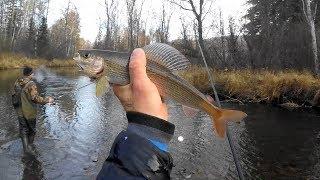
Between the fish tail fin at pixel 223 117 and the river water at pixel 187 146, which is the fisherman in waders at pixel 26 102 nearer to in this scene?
the river water at pixel 187 146

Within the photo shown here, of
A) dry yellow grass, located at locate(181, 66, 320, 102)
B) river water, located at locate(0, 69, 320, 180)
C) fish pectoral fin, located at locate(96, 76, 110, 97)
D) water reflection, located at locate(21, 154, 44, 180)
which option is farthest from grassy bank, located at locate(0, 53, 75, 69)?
fish pectoral fin, located at locate(96, 76, 110, 97)

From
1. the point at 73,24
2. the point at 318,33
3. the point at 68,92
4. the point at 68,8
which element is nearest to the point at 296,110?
the point at 318,33

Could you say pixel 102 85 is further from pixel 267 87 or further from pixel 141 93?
pixel 267 87

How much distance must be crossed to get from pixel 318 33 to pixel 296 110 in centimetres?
1104

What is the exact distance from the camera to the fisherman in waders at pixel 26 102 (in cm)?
1000

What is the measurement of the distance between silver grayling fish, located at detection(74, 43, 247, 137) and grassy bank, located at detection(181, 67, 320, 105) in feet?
51.4

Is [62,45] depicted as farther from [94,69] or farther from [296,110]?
[94,69]

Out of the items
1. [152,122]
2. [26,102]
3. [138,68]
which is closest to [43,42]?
[26,102]

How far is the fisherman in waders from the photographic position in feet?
32.8

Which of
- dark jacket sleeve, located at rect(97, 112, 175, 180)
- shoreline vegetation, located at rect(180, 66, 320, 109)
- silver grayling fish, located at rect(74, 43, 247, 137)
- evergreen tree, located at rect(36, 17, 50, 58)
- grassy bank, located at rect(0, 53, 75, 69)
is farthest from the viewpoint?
evergreen tree, located at rect(36, 17, 50, 58)

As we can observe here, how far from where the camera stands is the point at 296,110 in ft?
58.5

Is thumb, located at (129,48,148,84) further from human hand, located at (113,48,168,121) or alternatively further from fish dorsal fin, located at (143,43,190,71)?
fish dorsal fin, located at (143,43,190,71)

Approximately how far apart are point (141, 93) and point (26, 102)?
9061mm

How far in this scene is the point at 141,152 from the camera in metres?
1.56
